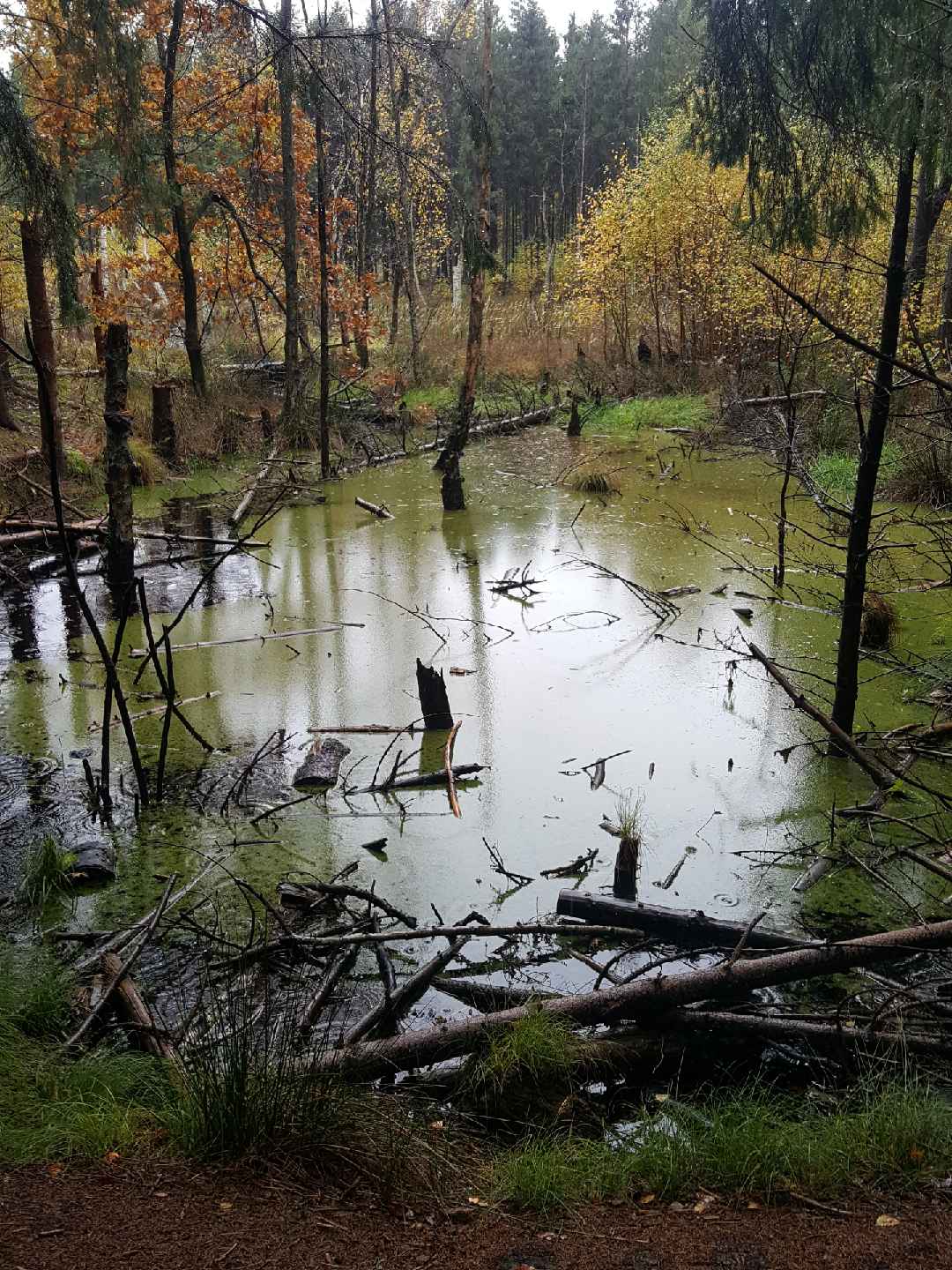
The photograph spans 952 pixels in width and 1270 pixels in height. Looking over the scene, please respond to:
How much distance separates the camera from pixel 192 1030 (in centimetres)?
313

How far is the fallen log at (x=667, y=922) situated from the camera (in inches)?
139

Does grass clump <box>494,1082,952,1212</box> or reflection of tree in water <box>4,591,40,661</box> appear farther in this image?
reflection of tree in water <box>4,591,40,661</box>

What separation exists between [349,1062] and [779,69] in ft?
15.5

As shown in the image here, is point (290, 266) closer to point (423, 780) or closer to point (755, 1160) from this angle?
point (423, 780)

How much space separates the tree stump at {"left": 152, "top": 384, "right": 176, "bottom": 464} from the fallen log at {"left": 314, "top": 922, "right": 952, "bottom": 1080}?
36.6 feet

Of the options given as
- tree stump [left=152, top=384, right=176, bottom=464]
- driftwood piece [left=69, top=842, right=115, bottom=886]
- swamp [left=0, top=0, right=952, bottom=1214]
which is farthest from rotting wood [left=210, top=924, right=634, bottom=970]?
tree stump [left=152, top=384, right=176, bottom=464]

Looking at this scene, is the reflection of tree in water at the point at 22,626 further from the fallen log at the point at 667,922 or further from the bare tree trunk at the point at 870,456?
the bare tree trunk at the point at 870,456

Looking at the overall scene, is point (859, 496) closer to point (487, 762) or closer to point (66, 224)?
point (487, 762)

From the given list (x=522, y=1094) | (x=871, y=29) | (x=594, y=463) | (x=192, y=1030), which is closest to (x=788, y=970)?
(x=522, y=1094)

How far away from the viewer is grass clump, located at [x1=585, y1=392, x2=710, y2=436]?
16875mm

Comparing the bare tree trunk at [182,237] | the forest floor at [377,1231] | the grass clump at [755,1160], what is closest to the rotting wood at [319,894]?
the grass clump at [755,1160]

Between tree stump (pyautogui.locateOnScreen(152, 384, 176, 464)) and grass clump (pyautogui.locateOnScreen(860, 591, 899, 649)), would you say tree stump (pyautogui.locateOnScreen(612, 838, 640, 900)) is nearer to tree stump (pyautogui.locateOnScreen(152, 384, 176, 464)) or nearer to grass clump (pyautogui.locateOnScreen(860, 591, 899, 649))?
grass clump (pyautogui.locateOnScreen(860, 591, 899, 649))

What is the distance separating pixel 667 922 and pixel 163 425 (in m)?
11.0

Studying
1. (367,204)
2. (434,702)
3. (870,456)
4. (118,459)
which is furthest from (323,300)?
(870,456)
